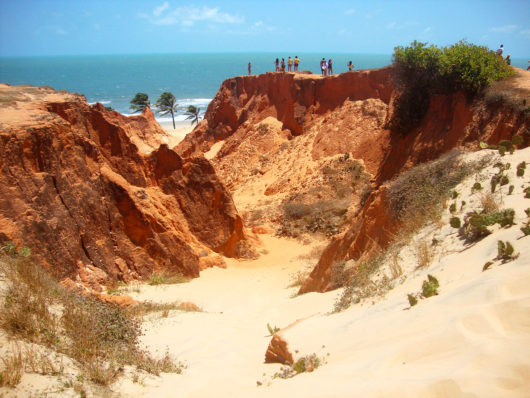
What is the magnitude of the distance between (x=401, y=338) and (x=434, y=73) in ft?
46.6

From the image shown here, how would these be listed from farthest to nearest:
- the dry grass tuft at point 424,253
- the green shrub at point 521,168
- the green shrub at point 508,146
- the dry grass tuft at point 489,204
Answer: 1. the green shrub at point 508,146
2. the green shrub at point 521,168
3. the dry grass tuft at point 489,204
4. the dry grass tuft at point 424,253

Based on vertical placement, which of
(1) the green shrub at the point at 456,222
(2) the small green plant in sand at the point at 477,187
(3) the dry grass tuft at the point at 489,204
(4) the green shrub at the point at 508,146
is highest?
(4) the green shrub at the point at 508,146

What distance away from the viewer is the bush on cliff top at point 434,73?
14352mm

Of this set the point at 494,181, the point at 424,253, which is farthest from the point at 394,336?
the point at 494,181

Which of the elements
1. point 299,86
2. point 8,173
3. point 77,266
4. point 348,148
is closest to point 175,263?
point 77,266

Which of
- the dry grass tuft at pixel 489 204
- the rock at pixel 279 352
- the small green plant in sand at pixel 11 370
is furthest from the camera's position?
the dry grass tuft at pixel 489 204

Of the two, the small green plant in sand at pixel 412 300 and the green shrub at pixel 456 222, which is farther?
the green shrub at pixel 456 222

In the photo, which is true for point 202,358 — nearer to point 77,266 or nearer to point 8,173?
point 77,266

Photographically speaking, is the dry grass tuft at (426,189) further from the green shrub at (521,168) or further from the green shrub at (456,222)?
the green shrub at (521,168)

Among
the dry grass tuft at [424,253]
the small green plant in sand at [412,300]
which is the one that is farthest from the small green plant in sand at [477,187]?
the small green plant in sand at [412,300]

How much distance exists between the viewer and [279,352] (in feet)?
16.9

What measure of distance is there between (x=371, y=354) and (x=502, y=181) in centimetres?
475

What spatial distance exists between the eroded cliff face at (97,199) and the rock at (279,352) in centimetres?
475

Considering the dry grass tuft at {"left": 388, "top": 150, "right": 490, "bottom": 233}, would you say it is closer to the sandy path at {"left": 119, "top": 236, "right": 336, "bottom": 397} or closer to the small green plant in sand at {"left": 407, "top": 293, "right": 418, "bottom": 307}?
the sandy path at {"left": 119, "top": 236, "right": 336, "bottom": 397}
